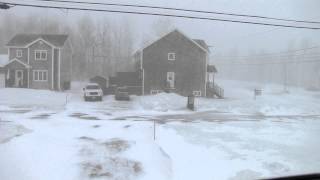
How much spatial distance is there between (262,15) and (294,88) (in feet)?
3.64

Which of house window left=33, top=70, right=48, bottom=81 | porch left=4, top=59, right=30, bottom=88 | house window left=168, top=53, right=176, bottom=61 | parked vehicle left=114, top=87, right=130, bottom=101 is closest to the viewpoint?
porch left=4, top=59, right=30, bottom=88

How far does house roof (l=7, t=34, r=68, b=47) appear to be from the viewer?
482 cm

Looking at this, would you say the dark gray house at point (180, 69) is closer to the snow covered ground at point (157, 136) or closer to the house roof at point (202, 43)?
the house roof at point (202, 43)

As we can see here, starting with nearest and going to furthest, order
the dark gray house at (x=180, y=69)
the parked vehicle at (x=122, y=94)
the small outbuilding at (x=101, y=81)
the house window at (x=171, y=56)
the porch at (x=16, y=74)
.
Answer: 1. the porch at (x=16, y=74)
2. the small outbuilding at (x=101, y=81)
3. the parked vehicle at (x=122, y=94)
4. the dark gray house at (x=180, y=69)
5. the house window at (x=171, y=56)

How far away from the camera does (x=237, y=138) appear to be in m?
5.59

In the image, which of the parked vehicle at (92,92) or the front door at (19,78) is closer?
the front door at (19,78)

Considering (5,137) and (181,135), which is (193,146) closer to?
(181,135)

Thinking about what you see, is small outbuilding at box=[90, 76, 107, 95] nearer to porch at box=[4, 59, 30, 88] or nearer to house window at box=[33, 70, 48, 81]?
house window at box=[33, 70, 48, 81]

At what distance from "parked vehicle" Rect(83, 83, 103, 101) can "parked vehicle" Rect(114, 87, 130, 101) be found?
18cm

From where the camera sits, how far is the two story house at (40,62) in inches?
192

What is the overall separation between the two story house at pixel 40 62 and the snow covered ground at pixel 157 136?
11 cm

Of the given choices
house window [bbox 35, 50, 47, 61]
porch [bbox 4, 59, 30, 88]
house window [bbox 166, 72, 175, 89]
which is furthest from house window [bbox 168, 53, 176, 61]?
porch [bbox 4, 59, 30, 88]

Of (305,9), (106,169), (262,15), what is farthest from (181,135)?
(305,9)

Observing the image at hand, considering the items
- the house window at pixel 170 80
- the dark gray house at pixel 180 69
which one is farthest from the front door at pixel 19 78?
the house window at pixel 170 80
